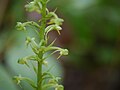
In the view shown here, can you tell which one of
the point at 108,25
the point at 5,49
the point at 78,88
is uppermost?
the point at 108,25

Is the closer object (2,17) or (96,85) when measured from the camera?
(2,17)

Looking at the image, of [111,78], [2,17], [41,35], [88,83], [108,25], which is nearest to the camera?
[41,35]

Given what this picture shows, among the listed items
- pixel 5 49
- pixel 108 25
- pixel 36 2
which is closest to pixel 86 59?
pixel 108 25

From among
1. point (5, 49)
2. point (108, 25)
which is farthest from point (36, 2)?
point (108, 25)

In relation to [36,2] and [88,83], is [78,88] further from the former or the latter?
[36,2]

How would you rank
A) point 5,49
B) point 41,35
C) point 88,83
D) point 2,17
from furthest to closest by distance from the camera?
point 88,83
point 2,17
point 5,49
point 41,35

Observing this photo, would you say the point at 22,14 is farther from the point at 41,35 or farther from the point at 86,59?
the point at 41,35

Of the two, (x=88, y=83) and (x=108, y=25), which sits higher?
(x=108, y=25)
